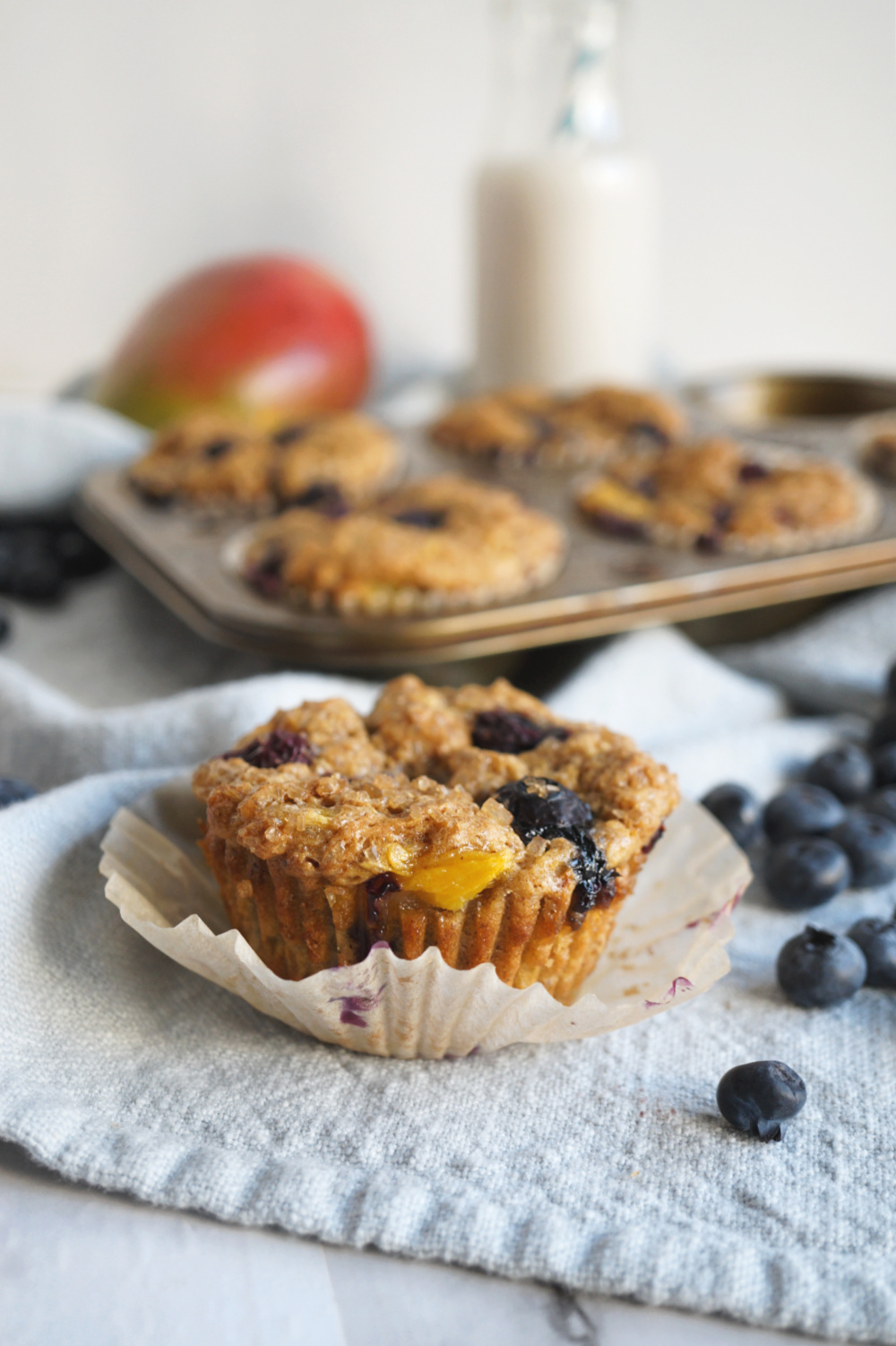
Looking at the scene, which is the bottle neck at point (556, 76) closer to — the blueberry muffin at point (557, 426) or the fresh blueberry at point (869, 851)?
the blueberry muffin at point (557, 426)

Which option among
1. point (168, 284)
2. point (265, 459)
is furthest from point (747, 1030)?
point (168, 284)

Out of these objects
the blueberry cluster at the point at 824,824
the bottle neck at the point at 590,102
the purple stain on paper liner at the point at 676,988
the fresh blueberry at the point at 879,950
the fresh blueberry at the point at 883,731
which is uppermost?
the bottle neck at the point at 590,102

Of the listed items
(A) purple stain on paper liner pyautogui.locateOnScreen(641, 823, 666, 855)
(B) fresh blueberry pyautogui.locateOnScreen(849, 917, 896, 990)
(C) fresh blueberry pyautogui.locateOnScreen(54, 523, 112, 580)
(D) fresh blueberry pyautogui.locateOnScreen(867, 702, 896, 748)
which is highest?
(A) purple stain on paper liner pyautogui.locateOnScreen(641, 823, 666, 855)

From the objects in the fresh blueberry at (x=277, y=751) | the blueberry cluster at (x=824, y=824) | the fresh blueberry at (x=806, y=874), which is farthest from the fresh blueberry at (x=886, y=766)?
the fresh blueberry at (x=277, y=751)

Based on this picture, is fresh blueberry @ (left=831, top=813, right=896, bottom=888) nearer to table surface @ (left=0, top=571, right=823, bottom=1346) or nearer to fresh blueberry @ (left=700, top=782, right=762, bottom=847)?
fresh blueberry @ (left=700, top=782, right=762, bottom=847)

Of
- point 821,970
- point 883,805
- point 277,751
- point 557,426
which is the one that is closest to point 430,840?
point 277,751

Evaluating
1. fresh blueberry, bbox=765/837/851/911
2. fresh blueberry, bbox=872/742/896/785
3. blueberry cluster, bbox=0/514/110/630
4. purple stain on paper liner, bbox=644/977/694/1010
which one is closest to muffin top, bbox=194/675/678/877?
purple stain on paper liner, bbox=644/977/694/1010

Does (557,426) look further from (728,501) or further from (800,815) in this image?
(800,815)
